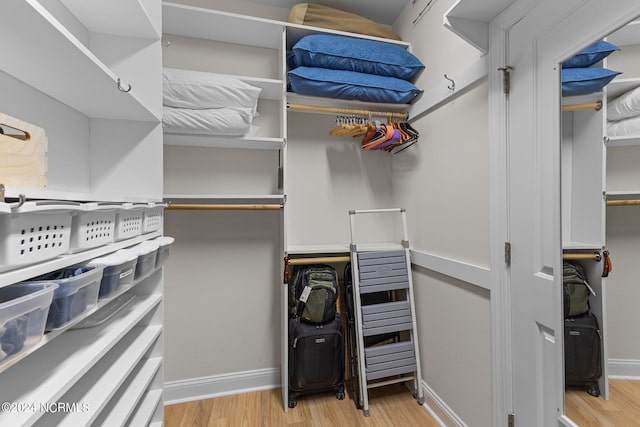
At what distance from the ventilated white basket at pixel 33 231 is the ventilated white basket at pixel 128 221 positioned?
10.2 inches

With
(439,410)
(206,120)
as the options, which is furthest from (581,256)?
(206,120)

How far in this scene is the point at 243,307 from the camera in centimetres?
214

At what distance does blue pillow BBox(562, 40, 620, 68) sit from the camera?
951mm

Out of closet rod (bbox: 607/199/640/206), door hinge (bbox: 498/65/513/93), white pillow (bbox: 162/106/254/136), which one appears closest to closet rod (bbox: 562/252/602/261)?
closet rod (bbox: 607/199/640/206)

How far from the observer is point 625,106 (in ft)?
2.95

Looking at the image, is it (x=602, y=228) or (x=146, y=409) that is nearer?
(x=602, y=228)

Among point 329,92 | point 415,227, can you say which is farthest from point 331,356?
point 329,92

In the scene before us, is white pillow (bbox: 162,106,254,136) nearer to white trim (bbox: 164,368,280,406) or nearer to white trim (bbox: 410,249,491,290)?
white trim (bbox: 410,249,491,290)

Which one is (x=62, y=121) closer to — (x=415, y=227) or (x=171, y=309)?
(x=171, y=309)

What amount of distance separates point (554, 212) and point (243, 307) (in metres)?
1.91

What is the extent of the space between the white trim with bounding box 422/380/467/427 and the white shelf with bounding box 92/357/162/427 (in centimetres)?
162

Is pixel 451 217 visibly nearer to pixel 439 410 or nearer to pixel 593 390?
pixel 593 390

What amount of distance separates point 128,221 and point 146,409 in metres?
0.83

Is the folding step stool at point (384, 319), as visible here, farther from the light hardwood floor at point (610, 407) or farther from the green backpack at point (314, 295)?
the light hardwood floor at point (610, 407)
